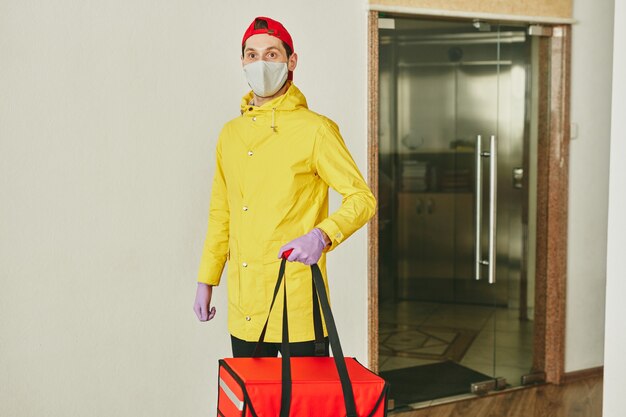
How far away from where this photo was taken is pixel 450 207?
4848mm

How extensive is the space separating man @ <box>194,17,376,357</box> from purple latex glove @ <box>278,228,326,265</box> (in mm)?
206

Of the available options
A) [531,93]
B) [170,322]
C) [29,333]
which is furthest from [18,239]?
[531,93]

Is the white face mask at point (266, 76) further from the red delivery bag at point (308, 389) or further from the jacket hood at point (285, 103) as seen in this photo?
the red delivery bag at point (308, 389)

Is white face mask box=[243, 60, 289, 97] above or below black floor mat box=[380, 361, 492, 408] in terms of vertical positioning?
above

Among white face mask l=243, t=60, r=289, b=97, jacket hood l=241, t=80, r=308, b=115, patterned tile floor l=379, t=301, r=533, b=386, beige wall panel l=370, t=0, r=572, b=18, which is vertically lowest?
patterned tile floor l=379, t=301, r=533, b=386

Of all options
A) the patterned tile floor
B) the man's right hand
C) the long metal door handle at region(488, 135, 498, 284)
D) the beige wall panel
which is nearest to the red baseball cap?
the man's right hand

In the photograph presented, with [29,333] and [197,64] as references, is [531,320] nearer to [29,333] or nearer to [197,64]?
[197,64]

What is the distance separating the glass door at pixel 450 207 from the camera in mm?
3736

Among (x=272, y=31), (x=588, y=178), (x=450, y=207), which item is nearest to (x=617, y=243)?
(x=588, y=178)

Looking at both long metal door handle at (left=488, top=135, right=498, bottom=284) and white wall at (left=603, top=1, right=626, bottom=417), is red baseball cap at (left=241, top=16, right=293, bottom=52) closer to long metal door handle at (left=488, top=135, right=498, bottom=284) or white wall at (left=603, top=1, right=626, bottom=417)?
white wall at (left=603, top=1, right=626, bottom=417)

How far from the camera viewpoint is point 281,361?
182 cm

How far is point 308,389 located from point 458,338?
2.79 metres

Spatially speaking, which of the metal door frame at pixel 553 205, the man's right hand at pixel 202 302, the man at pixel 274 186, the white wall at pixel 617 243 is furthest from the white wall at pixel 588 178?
the man's right hand at pixel 202 302

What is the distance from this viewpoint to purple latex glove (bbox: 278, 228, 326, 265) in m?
1.75
